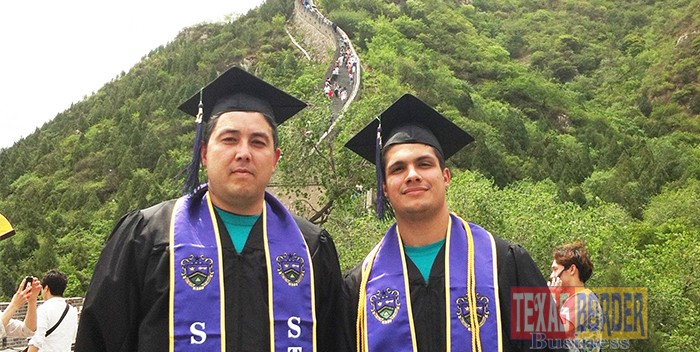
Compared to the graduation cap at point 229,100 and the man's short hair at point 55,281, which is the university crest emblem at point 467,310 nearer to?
the graduation cap at point 229,100

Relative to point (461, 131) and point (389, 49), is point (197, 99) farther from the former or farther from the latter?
point (389, 49)

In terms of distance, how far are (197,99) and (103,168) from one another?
42034 mm

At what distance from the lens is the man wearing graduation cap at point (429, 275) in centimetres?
329

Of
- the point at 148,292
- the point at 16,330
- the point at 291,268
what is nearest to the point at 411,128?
the point at 291,268

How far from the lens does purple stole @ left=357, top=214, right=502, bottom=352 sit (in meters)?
3.27

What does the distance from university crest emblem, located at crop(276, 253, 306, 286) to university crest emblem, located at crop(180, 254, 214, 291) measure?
29cm

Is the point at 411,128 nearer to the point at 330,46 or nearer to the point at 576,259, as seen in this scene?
the point at 576,259

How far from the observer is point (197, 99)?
3.42 metres

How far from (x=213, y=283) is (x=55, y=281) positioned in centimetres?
284

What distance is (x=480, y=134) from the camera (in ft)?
108

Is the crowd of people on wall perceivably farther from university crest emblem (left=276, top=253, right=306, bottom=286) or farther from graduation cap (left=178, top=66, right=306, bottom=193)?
university crest emblem (left=276, top=253, right=306, bottom=286)

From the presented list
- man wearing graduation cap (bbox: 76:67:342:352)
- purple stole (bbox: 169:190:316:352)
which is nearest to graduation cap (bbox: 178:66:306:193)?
man wearing graduation cap (bbox: 76:67:342:352)

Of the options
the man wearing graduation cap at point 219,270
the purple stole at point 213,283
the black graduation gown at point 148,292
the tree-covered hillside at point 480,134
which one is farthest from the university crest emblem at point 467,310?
the tree-covered hillside at point 480,134

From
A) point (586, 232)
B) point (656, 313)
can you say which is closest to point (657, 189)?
point (586, 232)
